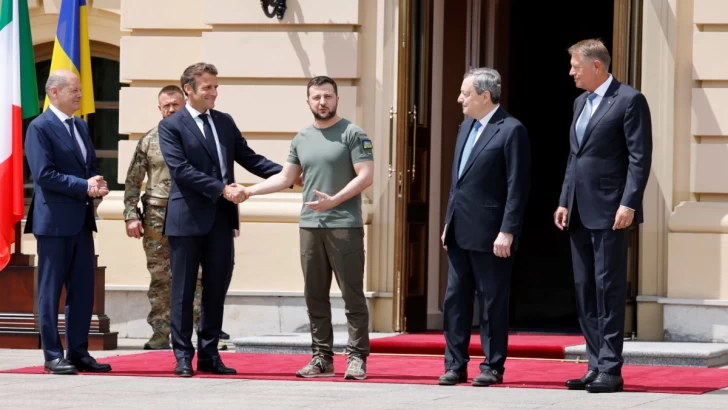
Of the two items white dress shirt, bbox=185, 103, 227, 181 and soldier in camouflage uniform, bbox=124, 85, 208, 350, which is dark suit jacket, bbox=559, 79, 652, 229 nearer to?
white dress shirt, bbox=185, 103, 227, 181

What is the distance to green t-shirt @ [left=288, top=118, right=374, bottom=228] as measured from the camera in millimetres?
7945

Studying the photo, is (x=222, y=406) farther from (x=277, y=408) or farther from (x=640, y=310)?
(x=640, y=310)

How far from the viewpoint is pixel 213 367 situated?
8.32m

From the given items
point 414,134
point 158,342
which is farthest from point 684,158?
point 158,342

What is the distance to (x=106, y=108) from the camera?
39.3 feet

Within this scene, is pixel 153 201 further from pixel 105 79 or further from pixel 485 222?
pixel 485 222

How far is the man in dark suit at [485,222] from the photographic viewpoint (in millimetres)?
7656

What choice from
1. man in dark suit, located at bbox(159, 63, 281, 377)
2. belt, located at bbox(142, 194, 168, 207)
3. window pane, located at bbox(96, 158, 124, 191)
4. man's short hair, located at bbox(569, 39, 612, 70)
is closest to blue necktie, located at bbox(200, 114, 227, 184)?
man in dark suit, located at bbox(159, 63, 281, 377)

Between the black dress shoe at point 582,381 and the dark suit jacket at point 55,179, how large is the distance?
2998 mm

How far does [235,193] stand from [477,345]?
226 cm

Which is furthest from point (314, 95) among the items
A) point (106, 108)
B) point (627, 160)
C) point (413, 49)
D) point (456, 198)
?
point (106, 108)

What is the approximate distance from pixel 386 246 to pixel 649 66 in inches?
89.6

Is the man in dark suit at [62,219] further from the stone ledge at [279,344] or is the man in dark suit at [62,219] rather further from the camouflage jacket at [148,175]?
the stone ledge at [279,344]

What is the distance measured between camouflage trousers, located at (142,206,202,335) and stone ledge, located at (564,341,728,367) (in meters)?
2.85
